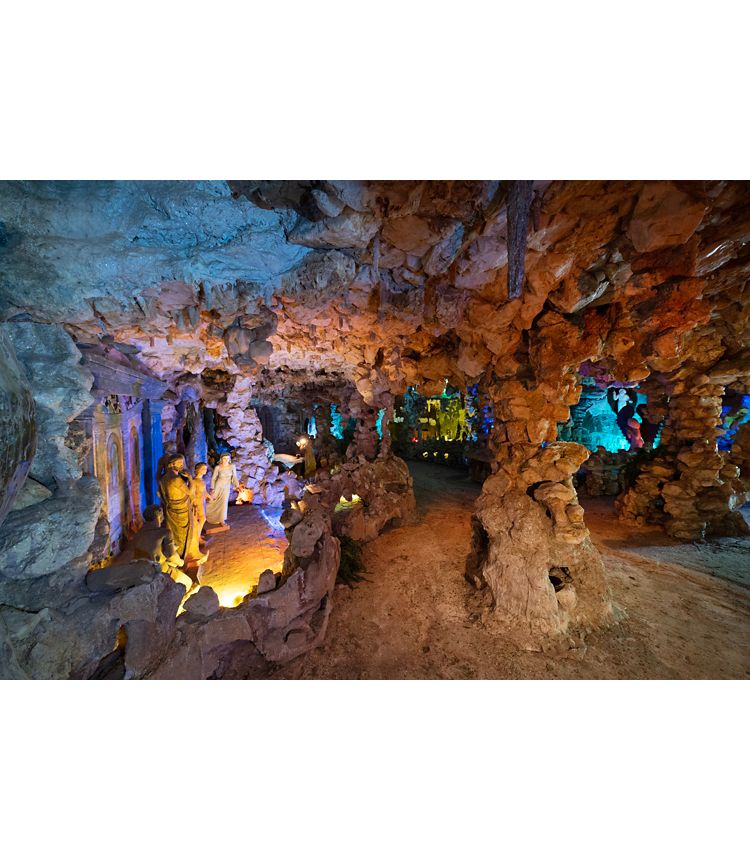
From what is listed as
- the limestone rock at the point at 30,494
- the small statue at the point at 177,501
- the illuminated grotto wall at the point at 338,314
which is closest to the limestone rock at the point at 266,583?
the illuminated grotto wall at the point at 338,314

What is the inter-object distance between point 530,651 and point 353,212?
561 cm

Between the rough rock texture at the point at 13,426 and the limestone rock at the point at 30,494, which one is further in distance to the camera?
the limestone rock at the point at 30,494

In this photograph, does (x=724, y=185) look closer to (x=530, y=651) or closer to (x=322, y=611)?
(x=530, y=651)

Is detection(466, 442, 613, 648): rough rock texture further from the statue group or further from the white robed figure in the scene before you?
the white robed figure

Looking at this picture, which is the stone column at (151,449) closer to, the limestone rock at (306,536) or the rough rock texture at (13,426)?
the limestone rock at (306,536)

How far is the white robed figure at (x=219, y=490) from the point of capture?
968cm

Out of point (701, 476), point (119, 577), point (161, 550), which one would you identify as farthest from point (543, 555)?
point (161, 550)

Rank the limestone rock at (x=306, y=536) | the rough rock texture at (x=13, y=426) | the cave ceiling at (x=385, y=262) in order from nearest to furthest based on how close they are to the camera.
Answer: the cave ceiling at (x=385, y=262) → the rough rock texture at (x=13, y=426) → the limestone rock at (x=306, y=536)

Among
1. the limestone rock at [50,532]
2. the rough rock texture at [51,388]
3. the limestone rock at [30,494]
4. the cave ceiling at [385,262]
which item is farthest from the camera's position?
the rough rock texture at [51,388]

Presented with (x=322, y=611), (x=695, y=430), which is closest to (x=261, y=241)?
(x=322, y=611)

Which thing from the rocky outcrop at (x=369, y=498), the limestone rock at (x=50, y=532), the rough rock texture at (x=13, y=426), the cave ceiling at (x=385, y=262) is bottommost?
the rocky outcrop at (x=369, y=498)

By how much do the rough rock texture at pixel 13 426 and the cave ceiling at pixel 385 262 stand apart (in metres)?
0.67

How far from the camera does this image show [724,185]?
2.30 meters

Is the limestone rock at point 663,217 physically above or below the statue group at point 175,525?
above
